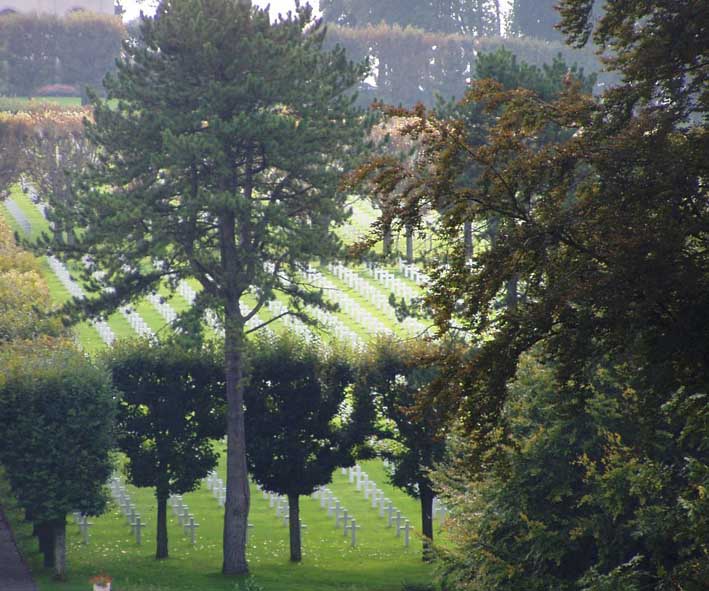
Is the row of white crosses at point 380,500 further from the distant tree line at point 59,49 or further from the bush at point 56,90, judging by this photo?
the distant tree line at point 59,49

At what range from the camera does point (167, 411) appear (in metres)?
36.7

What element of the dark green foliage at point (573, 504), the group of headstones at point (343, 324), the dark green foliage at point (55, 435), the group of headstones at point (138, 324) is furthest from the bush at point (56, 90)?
the dark green foliage at point (573, 504)

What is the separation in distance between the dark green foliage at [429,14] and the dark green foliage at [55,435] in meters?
95.0

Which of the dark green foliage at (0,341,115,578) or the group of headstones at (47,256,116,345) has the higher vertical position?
the dark green foliage at (0,341,115,578)

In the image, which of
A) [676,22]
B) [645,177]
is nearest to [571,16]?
[676,22]

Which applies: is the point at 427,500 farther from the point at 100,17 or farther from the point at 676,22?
the point at 100,17

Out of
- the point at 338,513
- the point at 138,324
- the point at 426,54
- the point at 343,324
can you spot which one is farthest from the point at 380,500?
the point at 426,54

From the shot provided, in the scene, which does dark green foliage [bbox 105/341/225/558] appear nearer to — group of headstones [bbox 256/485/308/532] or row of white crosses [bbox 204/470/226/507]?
group of headstones [bbox 256/485/308/532]

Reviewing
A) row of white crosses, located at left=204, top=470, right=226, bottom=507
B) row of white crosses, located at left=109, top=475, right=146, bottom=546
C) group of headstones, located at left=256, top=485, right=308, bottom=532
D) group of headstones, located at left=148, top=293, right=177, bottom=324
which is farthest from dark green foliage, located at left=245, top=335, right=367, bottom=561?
group of headstones, located at left=148, top=293, right=177, bottom=324

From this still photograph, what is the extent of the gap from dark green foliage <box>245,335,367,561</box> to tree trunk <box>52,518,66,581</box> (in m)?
6.01

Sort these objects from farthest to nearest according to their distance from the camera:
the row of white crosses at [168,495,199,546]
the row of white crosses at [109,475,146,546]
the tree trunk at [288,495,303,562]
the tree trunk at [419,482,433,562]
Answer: the row of white crosses at [168,495,199,546] → the row of white crosses at [109,475,146,546] → the tree trunk at [419,482,433,562] → the tree trunk at [288,495,303,562]

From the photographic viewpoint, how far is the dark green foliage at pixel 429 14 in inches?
4946

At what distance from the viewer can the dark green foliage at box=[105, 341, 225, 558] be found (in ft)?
118

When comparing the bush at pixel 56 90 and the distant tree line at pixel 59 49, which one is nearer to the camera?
the bush at pixel 56 90
